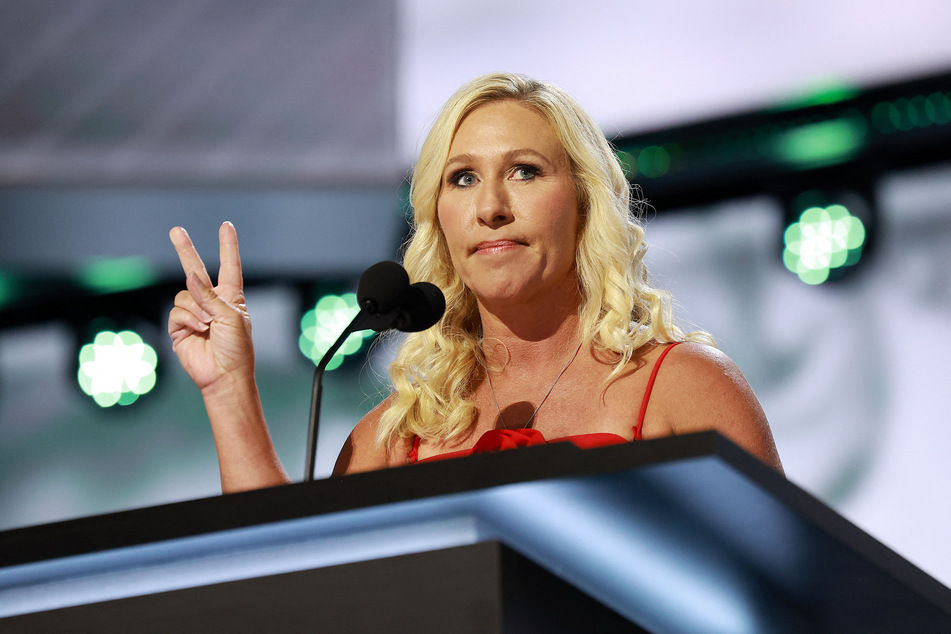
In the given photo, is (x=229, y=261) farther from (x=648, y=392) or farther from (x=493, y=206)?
(x=648, y=392)

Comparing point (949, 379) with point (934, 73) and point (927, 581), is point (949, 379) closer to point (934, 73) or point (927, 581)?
point (934, 73)

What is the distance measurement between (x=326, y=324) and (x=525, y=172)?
2875 mm

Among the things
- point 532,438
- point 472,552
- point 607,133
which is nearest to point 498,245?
point 532,438

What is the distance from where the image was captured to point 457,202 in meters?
1.95

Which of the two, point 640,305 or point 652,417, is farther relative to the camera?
point 640,305

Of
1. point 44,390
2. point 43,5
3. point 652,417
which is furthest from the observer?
point 44,390

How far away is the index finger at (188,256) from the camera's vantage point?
1.79m

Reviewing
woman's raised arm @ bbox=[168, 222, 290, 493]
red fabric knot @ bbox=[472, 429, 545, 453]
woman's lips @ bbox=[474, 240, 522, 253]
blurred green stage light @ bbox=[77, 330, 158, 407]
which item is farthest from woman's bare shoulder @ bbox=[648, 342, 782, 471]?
blurred green stage light @ bbox=[77, 330, 158, 407]

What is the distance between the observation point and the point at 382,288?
143cm

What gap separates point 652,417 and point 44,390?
418 centimetres

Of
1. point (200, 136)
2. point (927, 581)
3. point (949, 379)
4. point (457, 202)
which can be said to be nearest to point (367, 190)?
point (200, 136)

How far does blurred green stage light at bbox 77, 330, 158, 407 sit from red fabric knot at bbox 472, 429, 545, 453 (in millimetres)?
3364

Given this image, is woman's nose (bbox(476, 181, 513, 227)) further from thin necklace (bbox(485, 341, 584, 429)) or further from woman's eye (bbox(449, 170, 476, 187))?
thin necklace (bbox(485, 341, 584, 429))

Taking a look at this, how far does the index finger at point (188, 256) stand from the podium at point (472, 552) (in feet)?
2.45
